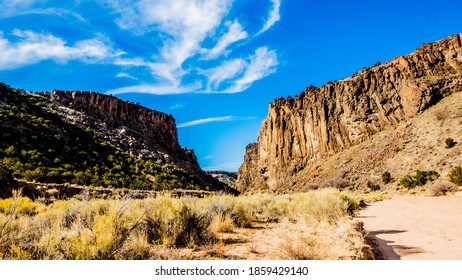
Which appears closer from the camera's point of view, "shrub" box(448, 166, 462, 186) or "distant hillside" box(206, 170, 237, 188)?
"shrub" box(448, 166, 462, 186)

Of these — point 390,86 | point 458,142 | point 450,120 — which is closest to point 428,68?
point 390,86

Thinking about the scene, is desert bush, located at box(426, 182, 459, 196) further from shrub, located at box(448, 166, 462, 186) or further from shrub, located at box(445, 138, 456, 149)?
shrub, located at box(445, 138, 456, 149)

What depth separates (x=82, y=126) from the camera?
182ft

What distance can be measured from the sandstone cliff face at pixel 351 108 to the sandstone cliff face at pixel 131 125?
81.0 ft

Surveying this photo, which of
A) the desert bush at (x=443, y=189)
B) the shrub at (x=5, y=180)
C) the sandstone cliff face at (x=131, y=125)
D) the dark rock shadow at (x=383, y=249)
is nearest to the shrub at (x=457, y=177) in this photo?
the desert bush at (x=443, y=189)

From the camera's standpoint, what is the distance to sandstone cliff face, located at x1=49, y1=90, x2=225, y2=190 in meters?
60.0

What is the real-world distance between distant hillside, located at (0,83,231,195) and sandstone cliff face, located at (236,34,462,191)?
38931mm

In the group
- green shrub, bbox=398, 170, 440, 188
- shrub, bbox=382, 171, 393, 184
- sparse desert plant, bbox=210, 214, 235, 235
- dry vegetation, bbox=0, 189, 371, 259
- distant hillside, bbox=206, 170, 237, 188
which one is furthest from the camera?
distant hillside, bbox=206, 170, 237, 188

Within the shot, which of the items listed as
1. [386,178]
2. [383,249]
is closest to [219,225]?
[383,249]

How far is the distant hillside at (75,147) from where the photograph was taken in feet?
105

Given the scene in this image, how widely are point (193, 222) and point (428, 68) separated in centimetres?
7149

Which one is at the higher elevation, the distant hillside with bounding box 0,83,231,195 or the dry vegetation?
the distant hillside with bounding box 0,83,231,195

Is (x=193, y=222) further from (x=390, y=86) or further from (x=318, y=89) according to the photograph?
(x=318, y=89)

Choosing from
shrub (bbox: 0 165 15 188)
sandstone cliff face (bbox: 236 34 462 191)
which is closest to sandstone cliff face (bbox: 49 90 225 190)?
sandstone cliff face (bbox: 236 34 462 191)
